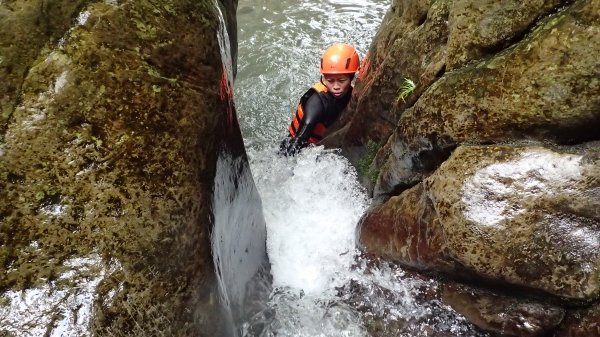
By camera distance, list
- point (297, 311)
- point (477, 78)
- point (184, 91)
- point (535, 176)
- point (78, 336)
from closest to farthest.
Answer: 1. point (78, 336)
2. point (535, 176)
3. point (184, 91)
4. point (477, 78)
5. point (297, 311)

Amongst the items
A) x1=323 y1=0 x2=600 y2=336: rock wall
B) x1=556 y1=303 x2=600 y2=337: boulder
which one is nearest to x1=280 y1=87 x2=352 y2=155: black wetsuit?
x1=323 y1=0 x2=600 y2=336: rock wall

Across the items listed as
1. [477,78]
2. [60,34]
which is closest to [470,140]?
[477,78]

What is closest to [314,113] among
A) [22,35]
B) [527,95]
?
[527,95]

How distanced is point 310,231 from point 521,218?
2.67 metres

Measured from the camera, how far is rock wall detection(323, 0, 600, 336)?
2469 mm

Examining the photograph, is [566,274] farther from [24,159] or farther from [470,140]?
[24,159]

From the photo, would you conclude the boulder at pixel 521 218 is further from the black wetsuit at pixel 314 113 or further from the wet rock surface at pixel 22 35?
the black wetsuit at pixel 314 113

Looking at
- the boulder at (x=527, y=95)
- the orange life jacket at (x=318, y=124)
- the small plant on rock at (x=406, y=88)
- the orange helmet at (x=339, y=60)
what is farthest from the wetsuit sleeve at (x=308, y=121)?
the boulder at (x=527, y=95)

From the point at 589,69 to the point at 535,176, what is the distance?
70 centimetres

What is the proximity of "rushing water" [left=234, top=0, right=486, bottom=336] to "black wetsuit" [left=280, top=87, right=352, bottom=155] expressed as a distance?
0.20m

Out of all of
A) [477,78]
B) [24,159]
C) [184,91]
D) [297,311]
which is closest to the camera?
[24,159]

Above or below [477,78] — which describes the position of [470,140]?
below

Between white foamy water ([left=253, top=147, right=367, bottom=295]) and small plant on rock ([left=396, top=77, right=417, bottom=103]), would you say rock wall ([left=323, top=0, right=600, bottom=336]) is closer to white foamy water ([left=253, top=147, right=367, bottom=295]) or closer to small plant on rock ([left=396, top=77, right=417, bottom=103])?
small plant on rock ([left=396, top=77, right=417, bottom=103])

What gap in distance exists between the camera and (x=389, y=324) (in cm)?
360
